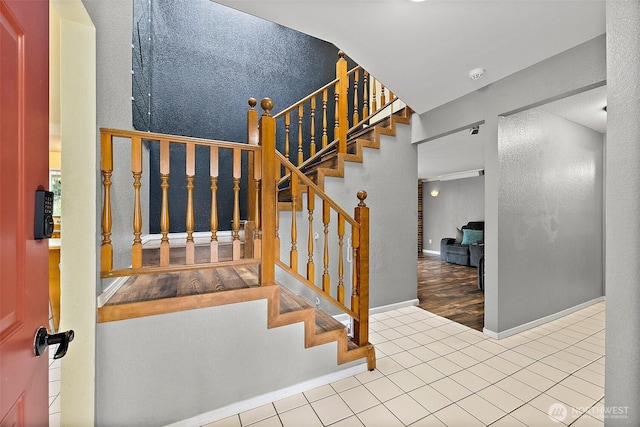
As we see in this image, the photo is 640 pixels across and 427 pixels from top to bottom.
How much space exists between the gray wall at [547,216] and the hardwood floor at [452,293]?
0.61 metres

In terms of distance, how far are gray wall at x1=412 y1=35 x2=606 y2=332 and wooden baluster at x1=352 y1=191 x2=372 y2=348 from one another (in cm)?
A: 150

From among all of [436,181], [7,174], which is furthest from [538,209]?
[436,181]

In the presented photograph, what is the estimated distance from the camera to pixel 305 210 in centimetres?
307

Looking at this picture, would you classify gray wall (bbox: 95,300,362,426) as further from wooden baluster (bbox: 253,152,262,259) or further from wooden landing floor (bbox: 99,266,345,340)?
wooden baluster (bbox: 253,152,262,259)

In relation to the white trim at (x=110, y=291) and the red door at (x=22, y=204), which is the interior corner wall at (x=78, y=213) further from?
the red door at (x=22, y=204)

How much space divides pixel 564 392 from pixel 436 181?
745 centimetres

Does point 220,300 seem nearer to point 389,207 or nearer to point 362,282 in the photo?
point 362,282

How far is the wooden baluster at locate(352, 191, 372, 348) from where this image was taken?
232 centimetres

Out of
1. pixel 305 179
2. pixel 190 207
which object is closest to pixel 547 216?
pixel 305 179

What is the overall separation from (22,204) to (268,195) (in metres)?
1.24

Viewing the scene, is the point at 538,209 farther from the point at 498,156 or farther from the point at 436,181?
the point at 436,181

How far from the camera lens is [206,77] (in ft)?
12.6

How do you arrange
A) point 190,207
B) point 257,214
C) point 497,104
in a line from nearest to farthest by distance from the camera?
point 190,207 → point 257,214 → point 497,104

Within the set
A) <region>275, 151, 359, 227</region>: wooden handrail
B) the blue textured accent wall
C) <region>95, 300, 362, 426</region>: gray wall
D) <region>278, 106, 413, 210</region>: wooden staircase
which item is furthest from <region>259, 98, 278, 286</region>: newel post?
the blue textured accent wall
